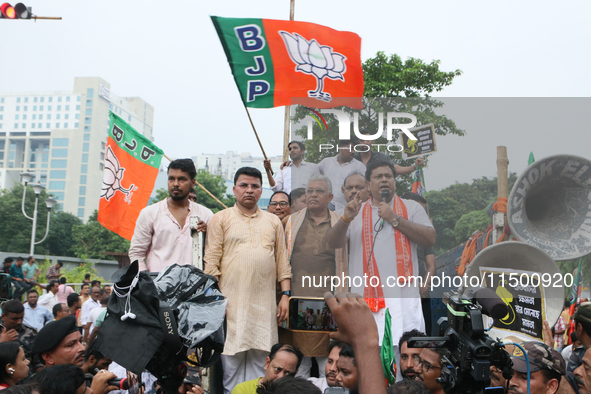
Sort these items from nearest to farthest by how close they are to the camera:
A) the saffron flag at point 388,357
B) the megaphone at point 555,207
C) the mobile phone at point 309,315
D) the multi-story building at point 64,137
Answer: the saffron flag at point 388,357 → the mobile phone at point 309,315 → the megaphone at point 555,207 → the multi-story building at point 64,137

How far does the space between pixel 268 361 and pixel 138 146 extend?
14.2 feet

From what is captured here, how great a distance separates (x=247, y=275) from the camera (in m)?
3.80

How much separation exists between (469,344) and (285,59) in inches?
167

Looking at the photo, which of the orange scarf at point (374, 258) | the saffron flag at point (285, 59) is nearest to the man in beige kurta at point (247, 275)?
the orange scarf at point (374, 258)

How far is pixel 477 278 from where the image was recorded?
14.6 feet

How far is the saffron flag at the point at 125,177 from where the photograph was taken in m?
6.70

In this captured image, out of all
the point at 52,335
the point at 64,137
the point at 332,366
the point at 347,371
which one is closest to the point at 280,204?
the point at 332,366

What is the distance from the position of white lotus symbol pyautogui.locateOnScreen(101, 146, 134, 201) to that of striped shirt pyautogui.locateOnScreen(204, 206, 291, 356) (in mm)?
3284

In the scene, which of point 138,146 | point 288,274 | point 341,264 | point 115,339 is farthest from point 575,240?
point 138,146

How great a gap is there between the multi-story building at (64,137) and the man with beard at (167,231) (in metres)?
82.2

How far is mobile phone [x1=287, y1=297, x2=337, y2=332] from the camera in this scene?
154 inches

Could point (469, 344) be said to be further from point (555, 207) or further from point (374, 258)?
point (555, 207)

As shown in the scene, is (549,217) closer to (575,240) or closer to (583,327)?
(575,240)

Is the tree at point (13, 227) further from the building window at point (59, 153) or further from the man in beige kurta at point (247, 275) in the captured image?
the building window at point (59, 153)
